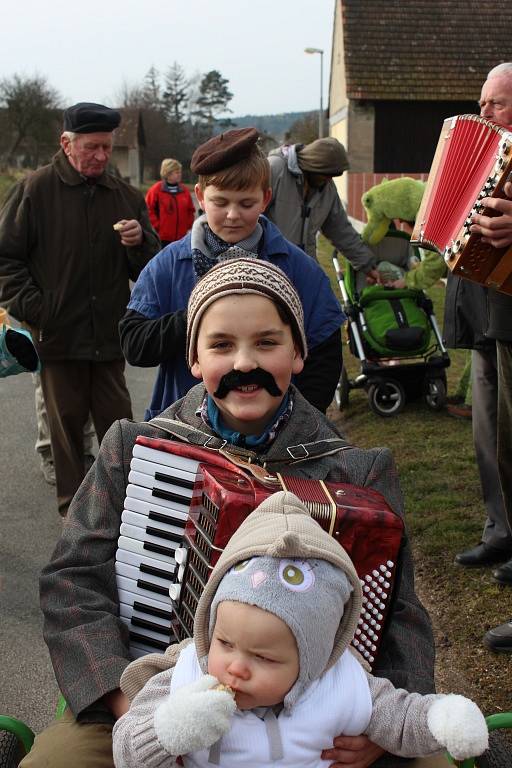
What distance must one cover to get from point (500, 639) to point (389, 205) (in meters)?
4.38

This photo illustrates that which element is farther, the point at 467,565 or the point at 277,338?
the point at 467,565

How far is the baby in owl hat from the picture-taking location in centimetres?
175

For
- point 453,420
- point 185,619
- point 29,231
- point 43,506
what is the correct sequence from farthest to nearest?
point 453,420 → point 43,506 → point 29,231 → point 185,619

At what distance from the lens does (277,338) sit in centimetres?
238

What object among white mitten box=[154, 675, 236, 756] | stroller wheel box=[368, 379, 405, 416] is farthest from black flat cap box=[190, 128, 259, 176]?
stroller wheel box=[368, 379, 405, 416]

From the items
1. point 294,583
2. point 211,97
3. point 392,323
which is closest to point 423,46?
point 392,323

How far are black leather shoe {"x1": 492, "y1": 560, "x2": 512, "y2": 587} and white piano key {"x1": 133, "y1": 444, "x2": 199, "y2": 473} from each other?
9.17 ft

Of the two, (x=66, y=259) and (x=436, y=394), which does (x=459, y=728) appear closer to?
(x=66, y=259)

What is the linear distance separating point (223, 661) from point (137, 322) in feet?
6.55

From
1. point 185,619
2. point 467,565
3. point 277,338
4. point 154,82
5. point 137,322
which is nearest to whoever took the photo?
point 185,619

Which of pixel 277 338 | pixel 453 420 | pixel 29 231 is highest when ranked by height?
pixel 277 338

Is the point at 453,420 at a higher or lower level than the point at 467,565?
lower

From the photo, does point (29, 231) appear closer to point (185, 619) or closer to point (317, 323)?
point (317, 323)

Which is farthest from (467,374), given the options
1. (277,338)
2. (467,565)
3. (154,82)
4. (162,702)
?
(154,82)
